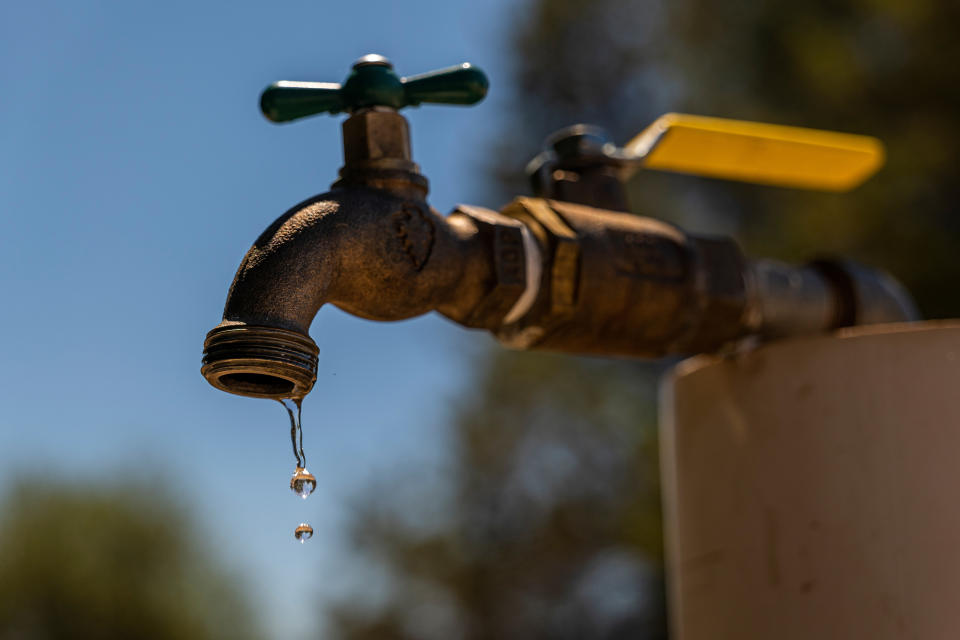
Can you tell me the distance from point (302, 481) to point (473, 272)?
23cm

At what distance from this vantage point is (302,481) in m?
0.76

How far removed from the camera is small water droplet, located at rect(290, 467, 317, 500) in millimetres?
761

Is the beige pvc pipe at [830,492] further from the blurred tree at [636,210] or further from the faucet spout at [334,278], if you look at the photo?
the blurred tree at [636,210]

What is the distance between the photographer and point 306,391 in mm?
734

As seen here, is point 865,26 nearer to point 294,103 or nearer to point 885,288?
point 885,288

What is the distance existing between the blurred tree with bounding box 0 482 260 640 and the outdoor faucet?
4.45 m

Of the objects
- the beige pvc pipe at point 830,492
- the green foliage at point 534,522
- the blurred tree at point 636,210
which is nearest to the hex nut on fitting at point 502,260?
the beige pvc pipe at point 830,492

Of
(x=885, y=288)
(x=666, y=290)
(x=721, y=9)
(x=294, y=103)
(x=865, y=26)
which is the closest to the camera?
(x=294, y=103)

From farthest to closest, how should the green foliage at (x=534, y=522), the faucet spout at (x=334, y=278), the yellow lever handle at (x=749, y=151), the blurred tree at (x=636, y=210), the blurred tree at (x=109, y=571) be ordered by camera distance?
the blurred tree at (x=109, y=571)
the green foliage at (x=534, y=522)
the blurred tree at (x=636, y=210)
the yellow lever handle at (x=749, y=151)
the faucet spout at (x=334, y=278)

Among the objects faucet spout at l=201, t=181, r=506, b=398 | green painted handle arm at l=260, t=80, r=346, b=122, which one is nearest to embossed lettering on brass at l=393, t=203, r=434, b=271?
faucet spout at l=201, t=181, r=506, b=398

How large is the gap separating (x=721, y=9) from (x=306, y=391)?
365cm

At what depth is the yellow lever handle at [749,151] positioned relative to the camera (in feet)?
3.76

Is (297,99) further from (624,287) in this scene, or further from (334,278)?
(624,287)

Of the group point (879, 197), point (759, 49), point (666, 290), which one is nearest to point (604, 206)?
point (666, 290)
